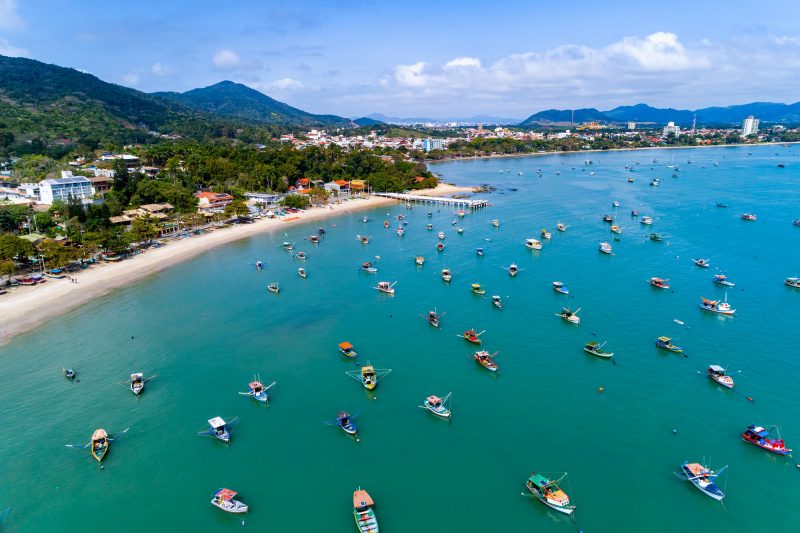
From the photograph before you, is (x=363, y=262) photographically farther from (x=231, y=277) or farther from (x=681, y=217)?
(x=681, y=217)

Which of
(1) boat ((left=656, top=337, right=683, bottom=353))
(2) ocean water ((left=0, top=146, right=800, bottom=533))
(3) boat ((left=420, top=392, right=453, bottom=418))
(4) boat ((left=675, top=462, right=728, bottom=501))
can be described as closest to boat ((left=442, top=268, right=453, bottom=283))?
(2) ocean water ((left=0, top=146, right=800, bottom=533))

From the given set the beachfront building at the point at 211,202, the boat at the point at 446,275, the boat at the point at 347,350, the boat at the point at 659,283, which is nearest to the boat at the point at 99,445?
the boat at the point at 347,350

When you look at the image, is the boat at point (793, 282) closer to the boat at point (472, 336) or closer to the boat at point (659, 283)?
the boat at point (659, 283)

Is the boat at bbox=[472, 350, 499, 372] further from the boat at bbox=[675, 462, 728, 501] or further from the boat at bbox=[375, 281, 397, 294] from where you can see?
the boat at bbox=[375, 281, 397, 294]

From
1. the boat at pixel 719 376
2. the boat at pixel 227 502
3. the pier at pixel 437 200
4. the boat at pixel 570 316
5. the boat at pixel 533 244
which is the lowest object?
the boat at pixel 227 502

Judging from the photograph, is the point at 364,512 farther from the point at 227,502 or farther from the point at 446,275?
the point at 446,275

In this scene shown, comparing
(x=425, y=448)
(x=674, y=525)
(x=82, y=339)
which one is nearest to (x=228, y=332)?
(x=82, y=339)
